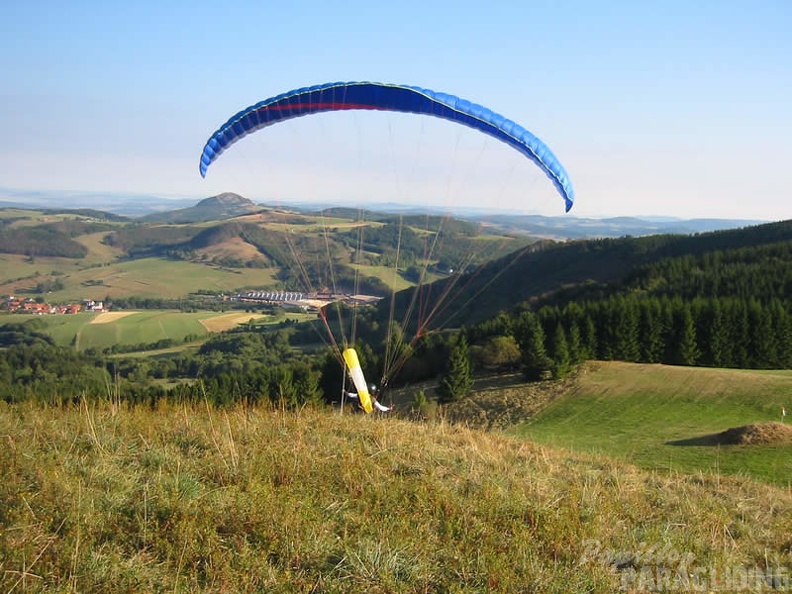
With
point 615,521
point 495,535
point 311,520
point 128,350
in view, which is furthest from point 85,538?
point 128,350

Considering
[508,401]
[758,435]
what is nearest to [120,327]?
[508,401]

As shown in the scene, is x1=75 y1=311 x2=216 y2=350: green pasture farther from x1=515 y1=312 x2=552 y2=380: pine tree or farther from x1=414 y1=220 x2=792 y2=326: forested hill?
x1=515 y1=312 x2=552 y2=380: pine tree

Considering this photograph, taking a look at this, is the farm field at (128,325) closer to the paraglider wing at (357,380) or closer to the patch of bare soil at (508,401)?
the patch of bare soil at (508,401)

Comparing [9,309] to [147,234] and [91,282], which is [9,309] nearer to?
[91,282]

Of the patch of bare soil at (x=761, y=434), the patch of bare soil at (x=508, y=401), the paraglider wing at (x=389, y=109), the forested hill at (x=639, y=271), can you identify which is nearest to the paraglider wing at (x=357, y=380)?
the paraglider wing at (x=389, y=109)

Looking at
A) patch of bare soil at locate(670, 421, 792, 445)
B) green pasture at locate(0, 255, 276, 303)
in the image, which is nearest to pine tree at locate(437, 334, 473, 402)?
patch of bare soil at locate(670, 421, 792, 445)
